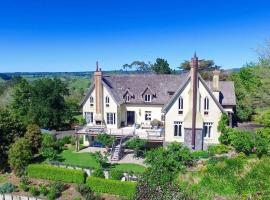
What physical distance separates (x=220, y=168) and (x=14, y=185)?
74.0 feet

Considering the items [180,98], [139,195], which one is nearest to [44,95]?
[180,98]

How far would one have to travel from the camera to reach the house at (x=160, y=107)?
126 feet

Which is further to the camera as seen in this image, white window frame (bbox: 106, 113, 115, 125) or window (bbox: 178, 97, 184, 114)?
white window frame (bbox: 106, 113, 115, 125)

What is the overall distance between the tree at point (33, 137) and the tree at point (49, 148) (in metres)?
0.87

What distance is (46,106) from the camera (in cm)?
5072

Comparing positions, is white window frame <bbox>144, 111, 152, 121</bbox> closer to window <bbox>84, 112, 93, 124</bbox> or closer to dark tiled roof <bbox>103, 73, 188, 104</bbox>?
dark tiled roof <bbox>103, 73, 188, 104</bbox>

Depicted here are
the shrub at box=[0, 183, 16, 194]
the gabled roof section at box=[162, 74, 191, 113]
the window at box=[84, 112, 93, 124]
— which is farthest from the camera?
the window at box=[84, 112, 93, 124]

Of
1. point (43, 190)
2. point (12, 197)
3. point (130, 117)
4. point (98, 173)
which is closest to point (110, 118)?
point (130, 117)

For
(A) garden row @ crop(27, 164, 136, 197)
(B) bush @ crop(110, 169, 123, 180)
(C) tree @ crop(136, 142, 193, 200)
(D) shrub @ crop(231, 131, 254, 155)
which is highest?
(D) shrub @ crop(231, 131, 254, 155)

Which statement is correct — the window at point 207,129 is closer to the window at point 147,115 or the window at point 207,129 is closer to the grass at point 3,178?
the window at point 147,115

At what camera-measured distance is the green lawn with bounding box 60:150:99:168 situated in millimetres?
36319

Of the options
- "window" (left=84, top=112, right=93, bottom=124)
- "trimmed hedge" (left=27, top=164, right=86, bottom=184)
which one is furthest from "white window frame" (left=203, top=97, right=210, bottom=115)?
"trimmed hedge" (left=27, top=164, right=86, bottom=184)

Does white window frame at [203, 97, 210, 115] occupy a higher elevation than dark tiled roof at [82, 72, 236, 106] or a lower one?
lower

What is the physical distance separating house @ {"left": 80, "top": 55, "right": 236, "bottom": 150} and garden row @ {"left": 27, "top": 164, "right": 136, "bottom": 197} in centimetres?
911
